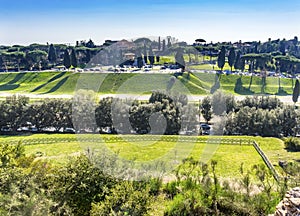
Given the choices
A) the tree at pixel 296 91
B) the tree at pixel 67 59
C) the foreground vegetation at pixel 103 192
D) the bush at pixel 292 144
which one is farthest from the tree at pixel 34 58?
the bush at pixel 292 144

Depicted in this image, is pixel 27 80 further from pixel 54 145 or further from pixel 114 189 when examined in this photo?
pixel 114 189

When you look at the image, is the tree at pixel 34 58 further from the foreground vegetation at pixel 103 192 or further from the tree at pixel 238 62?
the foreground vegetation at pixel 103 192

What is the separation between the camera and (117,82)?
6150 centimetres

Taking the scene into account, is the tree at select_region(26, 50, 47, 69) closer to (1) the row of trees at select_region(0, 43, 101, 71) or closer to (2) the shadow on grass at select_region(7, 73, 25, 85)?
(1) the row of trees at select_region(0, 43, 101, 71)

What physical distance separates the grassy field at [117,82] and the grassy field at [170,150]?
25127 mm

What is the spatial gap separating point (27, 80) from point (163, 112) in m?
47.8

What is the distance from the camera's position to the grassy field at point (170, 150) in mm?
24031

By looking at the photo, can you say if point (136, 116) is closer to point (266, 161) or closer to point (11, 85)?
point (266, 161)

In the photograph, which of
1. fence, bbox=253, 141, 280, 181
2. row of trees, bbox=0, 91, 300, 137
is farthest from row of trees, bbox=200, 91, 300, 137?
fence, bbox=253, 141, 280, 181

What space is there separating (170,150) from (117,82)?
37.0 m

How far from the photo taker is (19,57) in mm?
77125

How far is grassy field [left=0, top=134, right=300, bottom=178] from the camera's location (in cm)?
2403

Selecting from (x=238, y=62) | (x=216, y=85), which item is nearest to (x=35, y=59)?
(x=216, y=85)

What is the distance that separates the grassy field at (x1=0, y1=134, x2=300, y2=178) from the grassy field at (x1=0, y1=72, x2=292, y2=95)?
25.1 meters
